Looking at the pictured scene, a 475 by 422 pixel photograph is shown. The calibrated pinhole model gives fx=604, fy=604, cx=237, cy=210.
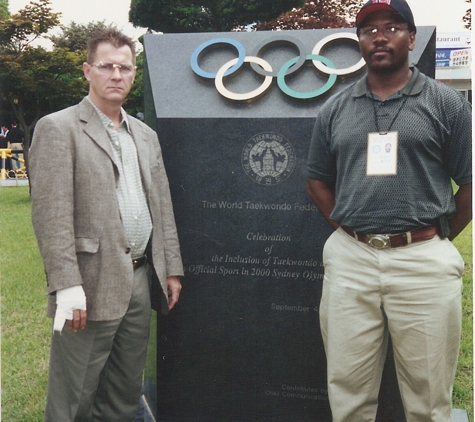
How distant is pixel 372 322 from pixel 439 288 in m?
0.29

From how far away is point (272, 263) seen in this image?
123 inches

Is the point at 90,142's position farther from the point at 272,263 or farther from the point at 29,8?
the point at 29,8

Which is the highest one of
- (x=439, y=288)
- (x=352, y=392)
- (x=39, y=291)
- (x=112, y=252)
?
(x=112, y=252)

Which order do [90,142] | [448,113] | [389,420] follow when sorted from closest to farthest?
1. [448,113]
2. [90,142]
3. [389,420]

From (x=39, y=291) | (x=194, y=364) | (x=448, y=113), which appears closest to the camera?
(x=448, y=113)

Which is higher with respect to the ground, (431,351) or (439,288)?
(439,288)

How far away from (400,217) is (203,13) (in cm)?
1077

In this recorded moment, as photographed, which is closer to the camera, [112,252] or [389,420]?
[112,252]

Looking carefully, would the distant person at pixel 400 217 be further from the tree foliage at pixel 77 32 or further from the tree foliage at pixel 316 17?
the tree foliage at pixel 77 32

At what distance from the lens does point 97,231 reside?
95.9 inches

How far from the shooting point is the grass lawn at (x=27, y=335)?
144 inches

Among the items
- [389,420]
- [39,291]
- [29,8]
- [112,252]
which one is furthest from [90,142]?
[29,8]

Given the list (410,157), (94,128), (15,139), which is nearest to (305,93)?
(410,157)

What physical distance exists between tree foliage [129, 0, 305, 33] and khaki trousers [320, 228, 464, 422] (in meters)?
10.3
